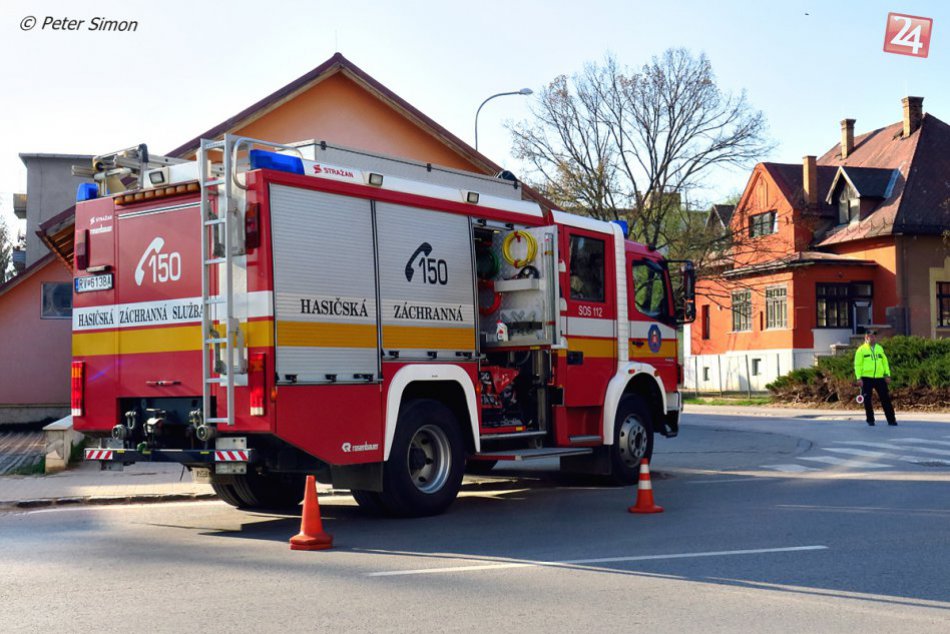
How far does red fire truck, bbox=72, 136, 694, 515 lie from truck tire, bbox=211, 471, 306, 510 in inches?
1.1

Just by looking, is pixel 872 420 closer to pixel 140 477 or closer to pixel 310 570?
pixel 140 477

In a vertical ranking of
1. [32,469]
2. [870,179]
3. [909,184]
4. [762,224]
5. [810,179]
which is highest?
[810,179]

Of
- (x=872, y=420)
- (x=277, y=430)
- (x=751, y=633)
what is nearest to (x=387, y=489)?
(x=277, y=430)

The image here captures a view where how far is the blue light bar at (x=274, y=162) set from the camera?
9.45 meters

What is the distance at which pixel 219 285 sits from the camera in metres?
9.59

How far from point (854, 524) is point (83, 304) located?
24.4 ft

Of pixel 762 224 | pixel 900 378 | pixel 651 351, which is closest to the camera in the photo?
pixel 651 351

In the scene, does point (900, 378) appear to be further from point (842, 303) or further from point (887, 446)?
point (842, 303)

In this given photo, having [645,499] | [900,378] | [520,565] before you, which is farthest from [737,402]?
[520,565]

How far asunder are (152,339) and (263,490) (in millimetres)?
2346

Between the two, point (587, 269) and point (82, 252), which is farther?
point (587, 269)

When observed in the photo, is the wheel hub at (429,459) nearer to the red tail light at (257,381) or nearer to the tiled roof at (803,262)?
the red tail light at (257,381)

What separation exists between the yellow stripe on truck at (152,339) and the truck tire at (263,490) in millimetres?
1875

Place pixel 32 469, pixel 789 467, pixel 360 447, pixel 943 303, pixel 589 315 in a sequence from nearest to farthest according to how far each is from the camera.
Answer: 1. pixel 360 447
2. pixel 589 315
3. pixel 32 469
4. pixel 789 467
5. pixel 943 303
